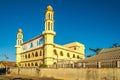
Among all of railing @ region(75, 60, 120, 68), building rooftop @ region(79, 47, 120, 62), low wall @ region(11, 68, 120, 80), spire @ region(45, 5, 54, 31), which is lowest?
low wall @ region(11, 68, 120, 80)

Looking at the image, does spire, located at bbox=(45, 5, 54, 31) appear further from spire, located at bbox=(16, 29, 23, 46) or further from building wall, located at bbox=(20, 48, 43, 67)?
spire, located at bbox=(16, 29, 23, 46)

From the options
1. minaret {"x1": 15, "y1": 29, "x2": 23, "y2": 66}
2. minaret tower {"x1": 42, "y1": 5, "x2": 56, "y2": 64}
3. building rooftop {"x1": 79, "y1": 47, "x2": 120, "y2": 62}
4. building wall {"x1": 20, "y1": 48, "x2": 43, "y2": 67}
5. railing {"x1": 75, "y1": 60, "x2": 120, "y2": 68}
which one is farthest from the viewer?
minaret {"x1": 15, "y1": 29, "x2": 23, "y2": 66}

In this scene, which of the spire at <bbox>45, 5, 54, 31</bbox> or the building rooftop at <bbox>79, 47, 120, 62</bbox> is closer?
the building rooftop at <bbox>79, 47, 120, 62</bbox>

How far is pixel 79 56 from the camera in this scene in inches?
2771

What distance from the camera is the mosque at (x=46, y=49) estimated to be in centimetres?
5300

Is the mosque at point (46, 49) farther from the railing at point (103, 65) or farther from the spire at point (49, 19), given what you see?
the railing at point (103, 65)

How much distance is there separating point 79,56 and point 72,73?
39.9 meters

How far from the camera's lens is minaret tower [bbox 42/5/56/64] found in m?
52.5

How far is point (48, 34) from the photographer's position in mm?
53062

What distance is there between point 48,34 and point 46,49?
13.7ft

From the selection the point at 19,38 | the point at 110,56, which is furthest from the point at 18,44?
the point at 110,56

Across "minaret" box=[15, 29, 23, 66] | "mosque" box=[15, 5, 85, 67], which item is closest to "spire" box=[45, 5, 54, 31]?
"mosque" box=[15, 5, 85, 67]

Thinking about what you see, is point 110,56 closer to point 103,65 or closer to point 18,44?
point 103,65

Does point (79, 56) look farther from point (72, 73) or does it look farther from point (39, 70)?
point (72, 73)
